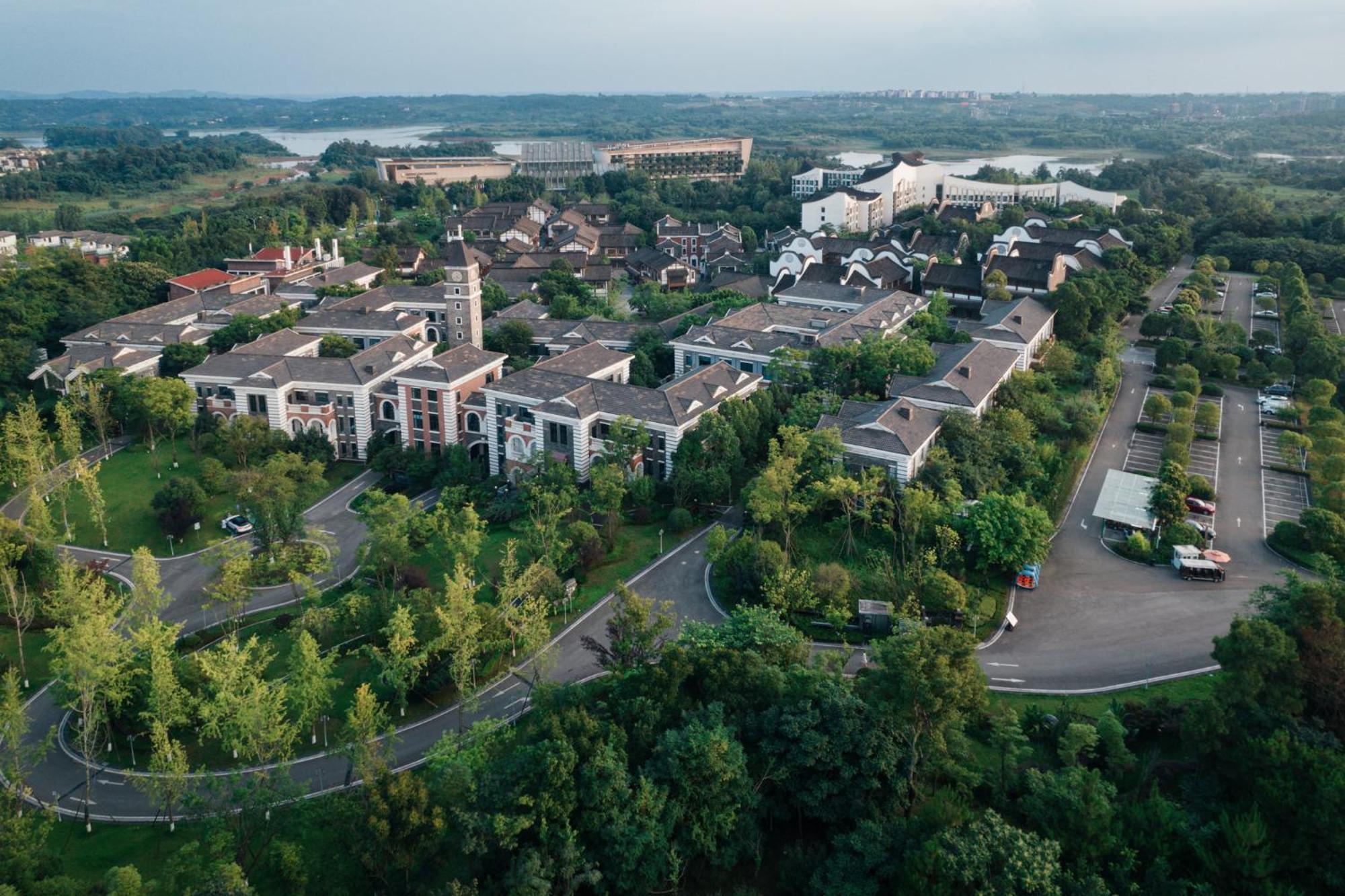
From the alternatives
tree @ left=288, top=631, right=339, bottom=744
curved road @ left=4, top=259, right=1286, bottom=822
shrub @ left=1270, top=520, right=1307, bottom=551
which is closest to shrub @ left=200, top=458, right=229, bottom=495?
curved road @ left=4, top=259, right=1286, bottom=822

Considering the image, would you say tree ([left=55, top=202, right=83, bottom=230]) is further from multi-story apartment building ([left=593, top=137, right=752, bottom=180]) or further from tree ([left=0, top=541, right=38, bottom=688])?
tree ([left=0, top=541, right=38, bottom=688])

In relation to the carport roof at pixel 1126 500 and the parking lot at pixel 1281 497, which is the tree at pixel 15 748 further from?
the parking lot at pixel 1281 497

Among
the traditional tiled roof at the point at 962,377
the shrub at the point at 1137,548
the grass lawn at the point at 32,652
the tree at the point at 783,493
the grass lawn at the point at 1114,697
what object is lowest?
the grass lawn at the point at 32,652

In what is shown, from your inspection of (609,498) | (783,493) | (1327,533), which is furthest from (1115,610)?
(609,498)

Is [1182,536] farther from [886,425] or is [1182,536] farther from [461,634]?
[461,634]

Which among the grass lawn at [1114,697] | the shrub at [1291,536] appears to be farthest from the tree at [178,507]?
the shrub at [1291,536]
